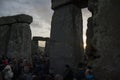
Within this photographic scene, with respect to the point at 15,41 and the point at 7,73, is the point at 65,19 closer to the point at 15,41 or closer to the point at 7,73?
the point at 7,73

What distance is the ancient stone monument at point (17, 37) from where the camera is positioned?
1344 centimetres

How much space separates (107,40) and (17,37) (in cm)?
863

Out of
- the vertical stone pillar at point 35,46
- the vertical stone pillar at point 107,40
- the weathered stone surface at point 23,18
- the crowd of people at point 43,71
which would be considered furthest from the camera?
the vertical stone pillar at point 35,46

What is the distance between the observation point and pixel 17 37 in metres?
13.6

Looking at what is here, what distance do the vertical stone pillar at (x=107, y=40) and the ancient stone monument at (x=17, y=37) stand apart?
802cm

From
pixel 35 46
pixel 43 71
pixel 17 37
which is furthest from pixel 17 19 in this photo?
pixel 35 46

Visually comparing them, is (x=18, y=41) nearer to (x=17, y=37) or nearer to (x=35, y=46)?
(x=17, y=37)

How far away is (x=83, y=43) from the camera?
953cm

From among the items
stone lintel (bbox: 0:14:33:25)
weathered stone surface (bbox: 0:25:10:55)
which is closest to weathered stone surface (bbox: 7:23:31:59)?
stone lintel (bbox: 0:14:33:25)

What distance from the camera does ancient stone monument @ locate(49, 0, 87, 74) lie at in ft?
29.2

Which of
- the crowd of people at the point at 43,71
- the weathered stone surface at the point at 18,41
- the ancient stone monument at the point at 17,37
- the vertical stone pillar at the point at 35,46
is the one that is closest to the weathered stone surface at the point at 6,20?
the ancient stone monument at the point at 17,37


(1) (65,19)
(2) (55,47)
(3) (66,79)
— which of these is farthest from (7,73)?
(1) (65,19)

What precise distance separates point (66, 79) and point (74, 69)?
3.10 ft

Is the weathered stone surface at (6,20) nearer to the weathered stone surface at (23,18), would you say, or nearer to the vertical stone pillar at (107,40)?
the weathered stone surface at (23,18)
